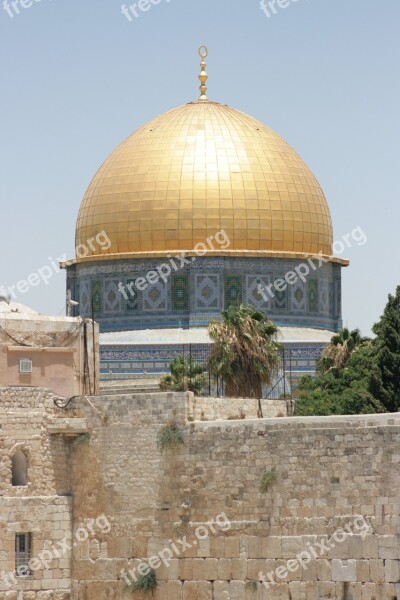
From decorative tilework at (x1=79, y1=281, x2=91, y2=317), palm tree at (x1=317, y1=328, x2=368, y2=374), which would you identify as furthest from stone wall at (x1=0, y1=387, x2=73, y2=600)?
decorative tilework at (x1=79, y1=281, x2=91, y2=317)

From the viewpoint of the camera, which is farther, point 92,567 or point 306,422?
point 92,567

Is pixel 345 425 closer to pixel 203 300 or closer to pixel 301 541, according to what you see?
pixel 301 541

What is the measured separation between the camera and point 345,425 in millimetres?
24000

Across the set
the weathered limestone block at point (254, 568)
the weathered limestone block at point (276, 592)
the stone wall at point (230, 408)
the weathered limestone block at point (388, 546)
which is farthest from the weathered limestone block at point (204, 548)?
the weathered limestone block at point (388, 546)

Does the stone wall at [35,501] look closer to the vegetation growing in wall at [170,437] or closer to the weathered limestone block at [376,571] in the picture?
the vegetation growing in wall at [170,437]

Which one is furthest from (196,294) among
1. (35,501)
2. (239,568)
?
(239,568)

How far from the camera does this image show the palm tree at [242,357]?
32969 mm

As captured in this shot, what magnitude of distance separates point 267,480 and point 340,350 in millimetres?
15560

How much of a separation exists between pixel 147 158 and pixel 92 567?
81.7ft

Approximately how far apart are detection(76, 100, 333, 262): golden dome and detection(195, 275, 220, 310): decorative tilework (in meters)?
0.90

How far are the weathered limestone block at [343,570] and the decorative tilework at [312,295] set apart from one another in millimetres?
28252

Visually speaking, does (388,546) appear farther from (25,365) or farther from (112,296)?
(112,296)

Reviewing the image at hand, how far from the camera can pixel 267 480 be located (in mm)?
24594

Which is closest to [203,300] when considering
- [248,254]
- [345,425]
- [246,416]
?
[248,254]
